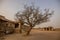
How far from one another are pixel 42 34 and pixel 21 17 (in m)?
0.71

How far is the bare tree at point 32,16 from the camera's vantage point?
3.31 m

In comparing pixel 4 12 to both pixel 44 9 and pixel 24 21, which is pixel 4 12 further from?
pixel 44 9

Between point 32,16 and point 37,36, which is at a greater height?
point 32,16

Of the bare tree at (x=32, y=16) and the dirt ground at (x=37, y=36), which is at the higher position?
the bare tree at (x=32, y=16)

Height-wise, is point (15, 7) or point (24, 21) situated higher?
point (15, 7)

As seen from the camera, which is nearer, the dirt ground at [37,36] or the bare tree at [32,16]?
the dirt ground at [37,36]

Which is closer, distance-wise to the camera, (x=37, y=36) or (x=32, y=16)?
(x=37, y=36)

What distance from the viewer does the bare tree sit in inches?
130

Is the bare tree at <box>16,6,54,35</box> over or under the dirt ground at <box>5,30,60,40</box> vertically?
over

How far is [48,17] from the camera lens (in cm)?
332

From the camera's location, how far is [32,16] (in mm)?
3430

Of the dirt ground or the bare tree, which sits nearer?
the dirt ground

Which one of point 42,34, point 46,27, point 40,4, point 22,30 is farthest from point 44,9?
point 22,30

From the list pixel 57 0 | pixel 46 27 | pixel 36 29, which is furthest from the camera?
pixel 36 29
